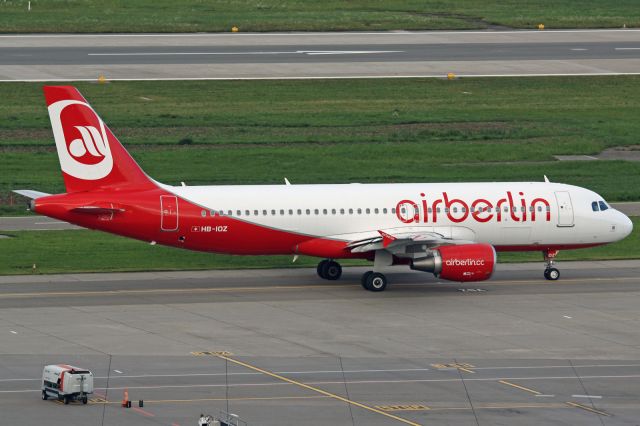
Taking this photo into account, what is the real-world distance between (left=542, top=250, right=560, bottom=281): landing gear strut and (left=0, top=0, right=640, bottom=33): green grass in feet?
222

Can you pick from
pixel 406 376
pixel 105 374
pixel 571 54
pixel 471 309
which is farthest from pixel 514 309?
pixel 571 54

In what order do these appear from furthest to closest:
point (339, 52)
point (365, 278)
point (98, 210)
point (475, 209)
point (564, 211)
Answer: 1. point (339, 52)
2. point (564, 211)
3. point (475, 209)
4. point (365, 278)
5. point (98, 210)

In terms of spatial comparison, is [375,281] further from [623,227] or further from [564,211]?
[623,227]

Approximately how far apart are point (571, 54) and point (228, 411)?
81549 mm

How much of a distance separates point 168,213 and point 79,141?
4.59m

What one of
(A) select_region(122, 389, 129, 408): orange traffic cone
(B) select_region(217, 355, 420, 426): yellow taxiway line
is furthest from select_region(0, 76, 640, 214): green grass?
(A) select_region(122, 389, 129, 408): orange traffic cone

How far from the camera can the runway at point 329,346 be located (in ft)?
136

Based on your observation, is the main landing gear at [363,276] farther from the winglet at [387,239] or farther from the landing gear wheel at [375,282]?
the winglet at [387,239]

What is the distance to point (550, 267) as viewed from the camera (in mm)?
62281

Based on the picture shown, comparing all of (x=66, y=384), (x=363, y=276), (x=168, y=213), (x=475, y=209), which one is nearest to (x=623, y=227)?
(x=475, y=209)

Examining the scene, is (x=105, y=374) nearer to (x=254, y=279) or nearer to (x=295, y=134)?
(x=254, y=279)

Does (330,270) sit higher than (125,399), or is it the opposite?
(330,270)

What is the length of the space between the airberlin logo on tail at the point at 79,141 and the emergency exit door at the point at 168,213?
2.65 m

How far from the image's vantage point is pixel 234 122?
96312 mm
